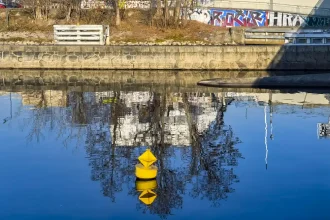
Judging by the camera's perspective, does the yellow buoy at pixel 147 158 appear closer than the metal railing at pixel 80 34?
Yes

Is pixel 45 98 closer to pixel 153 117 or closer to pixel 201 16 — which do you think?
pixel 153 117

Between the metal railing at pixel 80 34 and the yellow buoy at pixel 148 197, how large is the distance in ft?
95.8

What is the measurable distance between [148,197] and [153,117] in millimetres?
11774

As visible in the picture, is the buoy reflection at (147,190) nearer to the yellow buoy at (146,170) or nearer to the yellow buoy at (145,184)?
the yellow buoy at (145,184)

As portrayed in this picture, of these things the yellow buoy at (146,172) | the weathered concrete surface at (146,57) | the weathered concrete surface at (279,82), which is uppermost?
the weathered concrete surface at (146,57)

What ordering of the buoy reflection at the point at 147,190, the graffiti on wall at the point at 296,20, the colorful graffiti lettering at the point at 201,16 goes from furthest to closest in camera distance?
1. the graffiti on wall at the point at 296,20
2. the colorful graffiti lettering at the point at 201,16
3. the buoy reflection at the point at 147,190

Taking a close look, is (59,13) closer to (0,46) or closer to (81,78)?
(0,46)

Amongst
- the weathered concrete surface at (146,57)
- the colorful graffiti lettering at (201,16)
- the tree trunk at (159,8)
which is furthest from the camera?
the colorful graffiti lettering at (201,16)

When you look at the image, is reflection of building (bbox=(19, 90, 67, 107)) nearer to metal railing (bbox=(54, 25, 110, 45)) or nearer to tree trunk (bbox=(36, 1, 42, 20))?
metal railing (bbox=(54, 25, 110, 45))

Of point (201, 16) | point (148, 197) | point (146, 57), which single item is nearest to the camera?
point (148, 197)

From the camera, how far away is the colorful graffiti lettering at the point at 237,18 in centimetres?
6294

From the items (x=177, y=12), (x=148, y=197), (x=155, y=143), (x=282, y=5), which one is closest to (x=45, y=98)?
(x=155, y=143)

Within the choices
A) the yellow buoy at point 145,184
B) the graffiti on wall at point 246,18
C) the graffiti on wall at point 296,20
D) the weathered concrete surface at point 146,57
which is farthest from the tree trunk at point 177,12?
the yellow buoy at point 145,184

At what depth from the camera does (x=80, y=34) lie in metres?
48.6
